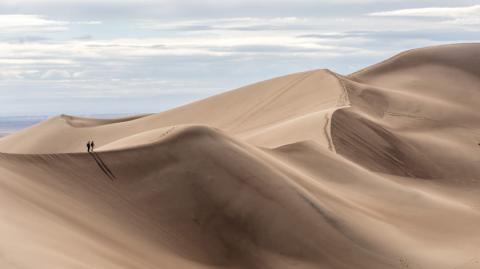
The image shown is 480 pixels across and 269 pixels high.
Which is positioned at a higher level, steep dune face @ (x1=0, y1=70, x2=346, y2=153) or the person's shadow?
the person's shadow

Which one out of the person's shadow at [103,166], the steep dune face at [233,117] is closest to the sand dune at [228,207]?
the person's shadow at [103,166]

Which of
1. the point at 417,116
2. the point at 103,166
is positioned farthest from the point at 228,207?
the point at 417,116

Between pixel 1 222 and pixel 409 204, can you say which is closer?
pixel 1 222

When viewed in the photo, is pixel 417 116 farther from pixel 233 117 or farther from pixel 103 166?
pixel 103 166

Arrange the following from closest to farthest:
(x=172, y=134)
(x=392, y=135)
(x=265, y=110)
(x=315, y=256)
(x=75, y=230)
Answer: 1. (x=75, y=230)
2. (x=315, y=256)
3. (x=172, y=134)
4. (x=392, y=135)
5. (x=265, y=110)

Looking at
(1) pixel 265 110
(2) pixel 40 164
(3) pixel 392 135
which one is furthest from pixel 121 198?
(1) pixel 265 110

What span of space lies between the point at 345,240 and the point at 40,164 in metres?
9.11

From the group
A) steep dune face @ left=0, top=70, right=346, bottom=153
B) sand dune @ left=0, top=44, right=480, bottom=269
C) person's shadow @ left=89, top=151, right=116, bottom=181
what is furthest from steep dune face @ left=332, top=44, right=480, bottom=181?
person's shadow @ left=89, top=151, right=116, bottom=181

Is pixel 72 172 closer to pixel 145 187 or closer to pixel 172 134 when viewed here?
pixel 145 187

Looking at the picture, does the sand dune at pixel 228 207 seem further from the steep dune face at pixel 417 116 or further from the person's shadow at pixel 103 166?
the steep dune face at pixel 417 116

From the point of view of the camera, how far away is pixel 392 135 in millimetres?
41781

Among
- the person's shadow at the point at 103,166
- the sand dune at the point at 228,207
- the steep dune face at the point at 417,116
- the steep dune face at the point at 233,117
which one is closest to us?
the sand dune at the point at 228,207

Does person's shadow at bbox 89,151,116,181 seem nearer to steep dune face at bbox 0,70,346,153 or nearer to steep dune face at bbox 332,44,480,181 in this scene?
steep dune face at bbox 332,44,480,181

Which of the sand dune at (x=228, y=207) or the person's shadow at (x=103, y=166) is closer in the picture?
the sand dune at (x=228, y=207)
